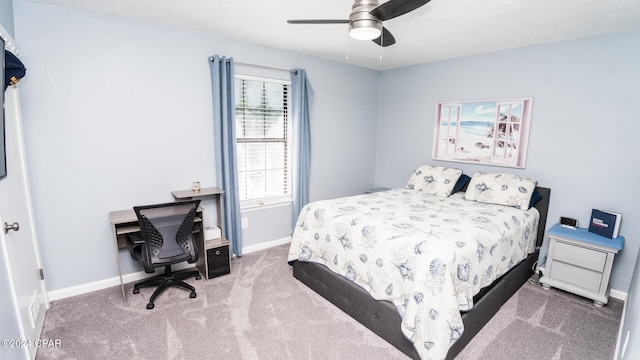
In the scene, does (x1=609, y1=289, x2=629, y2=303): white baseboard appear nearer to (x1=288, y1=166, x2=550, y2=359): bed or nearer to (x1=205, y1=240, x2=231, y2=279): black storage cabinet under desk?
(x1=288, y1=166, x2=550, y2=359): bed

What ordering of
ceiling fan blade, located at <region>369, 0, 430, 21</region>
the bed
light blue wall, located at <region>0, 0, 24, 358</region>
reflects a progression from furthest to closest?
the bed < ceiling fan blade, located at <region>369, 0, 430, 21</region> < light blue wall, located at <region>0, 0, 24, 358</region>

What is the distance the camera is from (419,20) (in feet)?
8.36

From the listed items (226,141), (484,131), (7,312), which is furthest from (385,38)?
(7,312)

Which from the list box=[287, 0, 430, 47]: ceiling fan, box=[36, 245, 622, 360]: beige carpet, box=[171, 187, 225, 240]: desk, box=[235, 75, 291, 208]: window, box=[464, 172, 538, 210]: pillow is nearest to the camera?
box=[287, 0, 430, 47]: ceiling fan

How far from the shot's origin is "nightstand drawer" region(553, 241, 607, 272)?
2.60 m

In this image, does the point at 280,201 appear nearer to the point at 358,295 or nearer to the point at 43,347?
the point at 358,295

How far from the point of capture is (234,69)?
129 inches

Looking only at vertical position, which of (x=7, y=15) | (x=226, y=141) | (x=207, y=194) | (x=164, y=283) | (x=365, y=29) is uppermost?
(x=7, y=15)

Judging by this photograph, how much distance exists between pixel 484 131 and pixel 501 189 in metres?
0.80

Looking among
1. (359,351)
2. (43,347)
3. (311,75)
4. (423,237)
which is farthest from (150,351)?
(311,75)

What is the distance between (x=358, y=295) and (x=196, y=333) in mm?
1242

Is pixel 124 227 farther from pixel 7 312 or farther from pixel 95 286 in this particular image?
pixel 7 312

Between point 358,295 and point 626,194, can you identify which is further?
point 626,194

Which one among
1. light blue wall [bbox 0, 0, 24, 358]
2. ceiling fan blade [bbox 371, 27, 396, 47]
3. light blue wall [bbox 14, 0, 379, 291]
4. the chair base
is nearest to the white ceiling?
light blue wall [bbox 14, 0, 379, 291]
